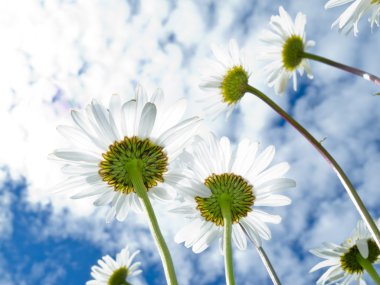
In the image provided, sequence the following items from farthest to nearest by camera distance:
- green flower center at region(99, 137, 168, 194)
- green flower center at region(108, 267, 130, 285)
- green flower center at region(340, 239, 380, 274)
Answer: green flower center at region(108, 267, 130, 285)
green flower center at region(340, 239, 380, 274)
green flower center at region(99, 137, 168, 194)

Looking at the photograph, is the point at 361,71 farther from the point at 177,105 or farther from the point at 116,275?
the point at 116,275

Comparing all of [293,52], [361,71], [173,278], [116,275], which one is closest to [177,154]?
[173,278]

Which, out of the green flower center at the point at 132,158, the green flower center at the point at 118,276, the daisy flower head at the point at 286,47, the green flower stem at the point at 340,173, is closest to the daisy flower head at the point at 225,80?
the daisy flower head at the point at 286,47

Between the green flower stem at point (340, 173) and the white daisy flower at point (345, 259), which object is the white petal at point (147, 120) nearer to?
the green flower stem at point (340, 173)

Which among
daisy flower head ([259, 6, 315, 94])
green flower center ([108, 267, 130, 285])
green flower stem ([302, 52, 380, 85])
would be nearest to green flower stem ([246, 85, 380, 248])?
green flower stem ([302, 52, 380, 85])

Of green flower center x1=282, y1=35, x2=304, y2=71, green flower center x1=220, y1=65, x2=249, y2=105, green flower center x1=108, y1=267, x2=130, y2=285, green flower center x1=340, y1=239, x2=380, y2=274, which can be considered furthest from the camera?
green flower center x1=108, y1=267, x2=130, y2=285

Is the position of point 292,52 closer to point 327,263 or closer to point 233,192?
point 327,263

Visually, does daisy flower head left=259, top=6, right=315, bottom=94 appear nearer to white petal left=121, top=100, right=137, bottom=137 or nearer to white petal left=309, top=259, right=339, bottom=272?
white petal left=309, top=259, right=339, bottom=272
